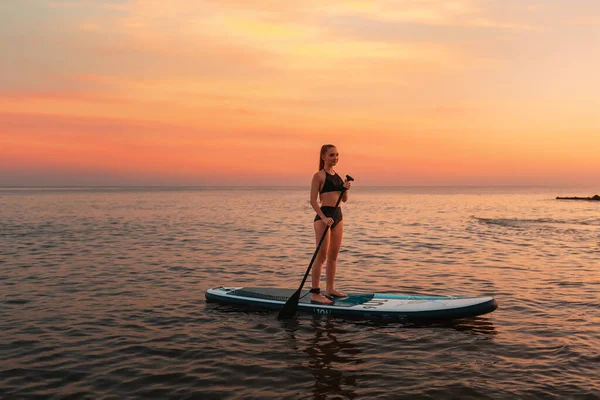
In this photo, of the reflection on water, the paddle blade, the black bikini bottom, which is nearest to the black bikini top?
the black bikini bottom

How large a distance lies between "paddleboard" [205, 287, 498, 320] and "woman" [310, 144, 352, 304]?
0.32 metres

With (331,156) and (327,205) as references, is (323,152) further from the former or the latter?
(327,205)

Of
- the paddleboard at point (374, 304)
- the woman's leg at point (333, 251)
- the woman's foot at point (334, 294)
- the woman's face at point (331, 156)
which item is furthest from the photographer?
the woman's foot at point (334, 294)

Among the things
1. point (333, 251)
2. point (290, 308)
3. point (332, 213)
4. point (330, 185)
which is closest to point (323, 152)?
point (330, 185)

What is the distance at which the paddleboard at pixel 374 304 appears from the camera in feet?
26.6

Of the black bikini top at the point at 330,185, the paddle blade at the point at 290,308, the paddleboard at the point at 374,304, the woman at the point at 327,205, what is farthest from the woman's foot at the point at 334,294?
the black bikini top at the point at 330,185

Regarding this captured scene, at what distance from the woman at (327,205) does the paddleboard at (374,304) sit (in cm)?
32

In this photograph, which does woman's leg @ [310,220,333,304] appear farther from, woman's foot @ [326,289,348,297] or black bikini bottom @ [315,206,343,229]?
woman's foot @ [326,289,348,297]

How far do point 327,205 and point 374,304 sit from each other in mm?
1895

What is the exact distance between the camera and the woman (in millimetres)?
8539

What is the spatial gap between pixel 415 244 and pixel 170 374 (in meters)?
15.5

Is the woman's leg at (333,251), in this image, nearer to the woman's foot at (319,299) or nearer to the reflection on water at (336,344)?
the woman's foot at (319,299)

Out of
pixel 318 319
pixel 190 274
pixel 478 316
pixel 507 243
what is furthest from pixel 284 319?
pixel 507 243

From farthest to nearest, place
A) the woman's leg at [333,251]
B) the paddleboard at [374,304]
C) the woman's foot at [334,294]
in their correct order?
the woman's foot at [334,294], the woman's leg at [333,251], the paddleboard at [374,304]
